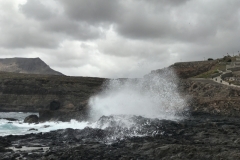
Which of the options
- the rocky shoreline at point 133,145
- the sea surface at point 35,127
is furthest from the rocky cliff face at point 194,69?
the rocky shoreline at point 133,145

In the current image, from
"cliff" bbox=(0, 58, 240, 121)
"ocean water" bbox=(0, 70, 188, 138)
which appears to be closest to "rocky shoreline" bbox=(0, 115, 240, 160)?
"ocean water" bbox=(0, 70, 188, 138)

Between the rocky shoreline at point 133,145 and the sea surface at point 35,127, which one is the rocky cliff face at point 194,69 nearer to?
the sea surface at point 35,127

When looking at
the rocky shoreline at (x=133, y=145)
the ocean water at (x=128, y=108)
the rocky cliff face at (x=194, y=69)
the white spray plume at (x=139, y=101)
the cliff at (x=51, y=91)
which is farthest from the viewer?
the rocky cliff face at (x=194, y=69)

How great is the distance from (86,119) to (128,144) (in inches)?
990

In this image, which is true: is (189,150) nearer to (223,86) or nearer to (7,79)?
(223,86)

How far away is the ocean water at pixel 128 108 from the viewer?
109 feet

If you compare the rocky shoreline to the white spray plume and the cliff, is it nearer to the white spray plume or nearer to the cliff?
the white spray plume

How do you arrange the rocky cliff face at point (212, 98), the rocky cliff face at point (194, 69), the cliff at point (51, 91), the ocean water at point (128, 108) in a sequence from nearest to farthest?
the ocean water at point (128, 108) → the rocky cliff face at point (212, 98) → the cliff at point (51, 91) → the rocky cliff face at point (194, 69)

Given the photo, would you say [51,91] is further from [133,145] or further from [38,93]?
[133,145]

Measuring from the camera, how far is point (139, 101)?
43812 mm

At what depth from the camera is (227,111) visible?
42406mm

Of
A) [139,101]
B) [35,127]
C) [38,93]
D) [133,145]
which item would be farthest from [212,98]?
[38,93]

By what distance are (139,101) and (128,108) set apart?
3.01 meters

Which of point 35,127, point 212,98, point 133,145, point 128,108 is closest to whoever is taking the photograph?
point 133,145
